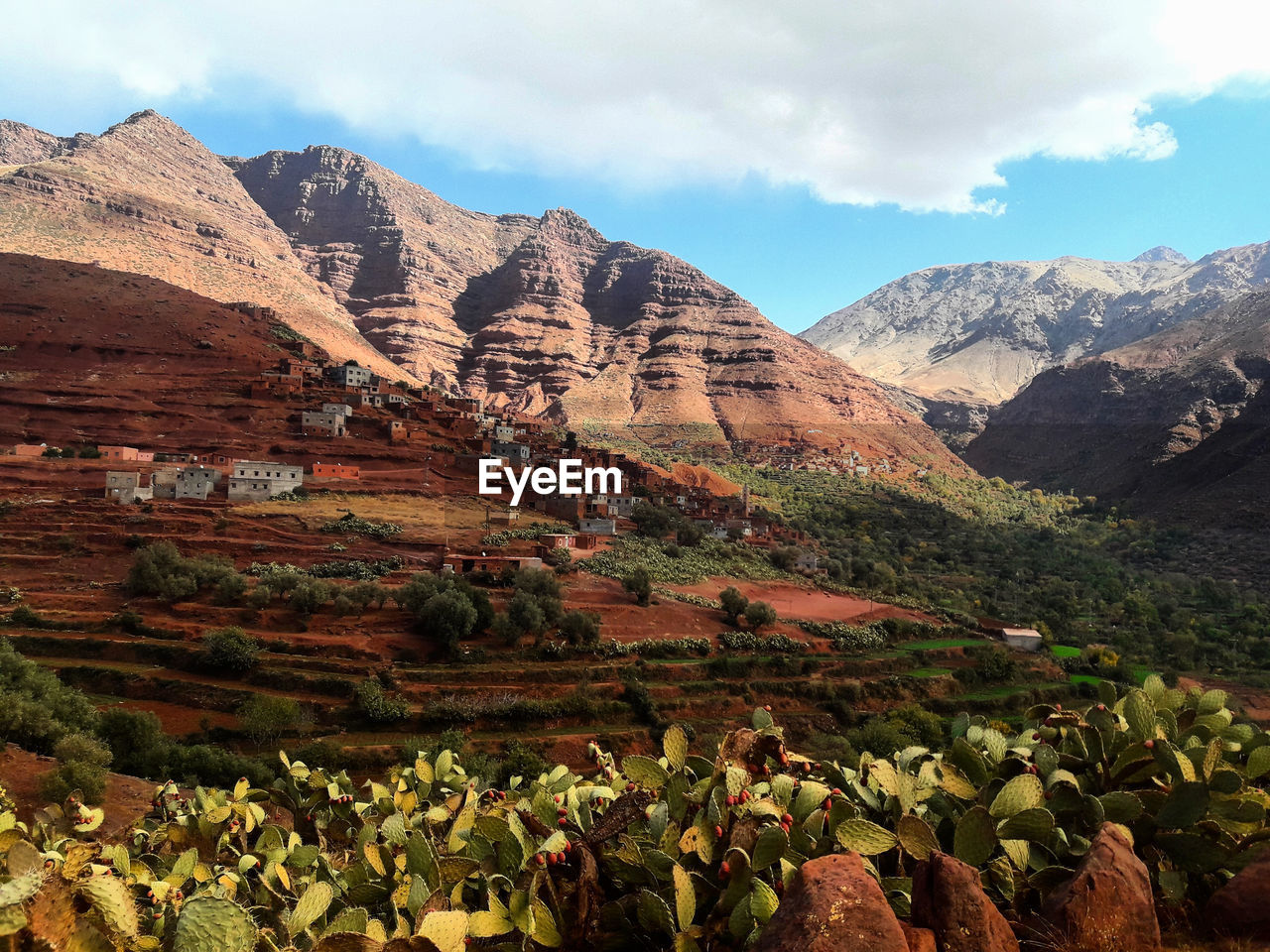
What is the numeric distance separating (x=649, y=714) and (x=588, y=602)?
24.2 feet

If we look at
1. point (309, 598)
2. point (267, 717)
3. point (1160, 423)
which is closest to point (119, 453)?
point (309, 598)

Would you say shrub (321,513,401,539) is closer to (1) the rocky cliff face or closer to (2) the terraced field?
(2) the terraced field

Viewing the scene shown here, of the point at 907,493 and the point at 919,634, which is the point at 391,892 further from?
the point at 907,493

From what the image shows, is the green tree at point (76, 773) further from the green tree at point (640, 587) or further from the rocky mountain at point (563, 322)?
the rocky mountain at point (563, 322)

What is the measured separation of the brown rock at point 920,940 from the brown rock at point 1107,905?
749 millimetres

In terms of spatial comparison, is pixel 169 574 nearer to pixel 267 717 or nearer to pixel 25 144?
pixel 267 717

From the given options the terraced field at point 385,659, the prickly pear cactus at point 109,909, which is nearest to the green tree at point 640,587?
the terraced field at point 385,659

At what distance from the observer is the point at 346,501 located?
36438 millimetres

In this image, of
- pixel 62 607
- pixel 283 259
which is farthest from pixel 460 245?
pixel 62 607

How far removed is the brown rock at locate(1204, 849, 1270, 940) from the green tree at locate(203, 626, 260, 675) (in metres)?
25.8

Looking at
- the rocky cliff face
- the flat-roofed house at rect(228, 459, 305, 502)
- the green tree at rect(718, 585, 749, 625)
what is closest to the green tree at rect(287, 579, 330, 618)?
the flat-roofed house at rect(228, 459, 305, 502)

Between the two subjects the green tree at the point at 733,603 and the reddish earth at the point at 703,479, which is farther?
the reddish earth at the point at 703,479

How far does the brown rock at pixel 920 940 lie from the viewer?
2.11m

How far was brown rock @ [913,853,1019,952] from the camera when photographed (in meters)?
2.20
